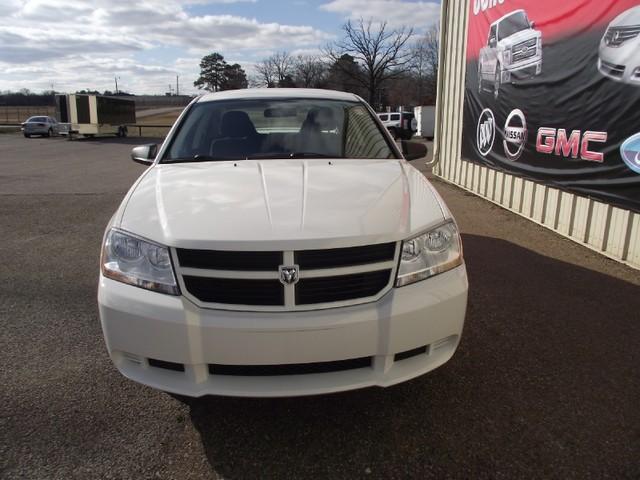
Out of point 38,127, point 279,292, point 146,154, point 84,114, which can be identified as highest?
point 84,114

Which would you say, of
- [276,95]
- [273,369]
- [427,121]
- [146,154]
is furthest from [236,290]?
[427,121]

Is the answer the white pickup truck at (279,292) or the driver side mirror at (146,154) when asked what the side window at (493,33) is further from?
the white pickup truck at (279,292)

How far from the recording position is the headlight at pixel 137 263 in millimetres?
2303

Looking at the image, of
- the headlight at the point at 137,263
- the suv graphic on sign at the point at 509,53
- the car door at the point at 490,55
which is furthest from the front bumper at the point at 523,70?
the headlight at the point at 137,263

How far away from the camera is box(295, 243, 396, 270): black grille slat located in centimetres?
225

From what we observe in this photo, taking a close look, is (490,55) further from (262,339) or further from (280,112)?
(262,339)

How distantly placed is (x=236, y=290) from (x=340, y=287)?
18.2 inches

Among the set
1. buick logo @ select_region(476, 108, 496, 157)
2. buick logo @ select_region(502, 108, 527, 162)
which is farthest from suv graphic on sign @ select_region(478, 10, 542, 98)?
buick logo @ select_region(502, 108, 527, 162)

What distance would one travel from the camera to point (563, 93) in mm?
6324

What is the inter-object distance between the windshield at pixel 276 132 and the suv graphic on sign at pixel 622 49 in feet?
9.63

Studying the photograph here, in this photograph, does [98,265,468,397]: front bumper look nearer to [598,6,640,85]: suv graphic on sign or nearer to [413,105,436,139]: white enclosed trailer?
[598,6,640,85]: suv graphic on sign

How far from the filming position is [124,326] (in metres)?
2.29

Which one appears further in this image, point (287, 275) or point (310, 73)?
point (310, 73)

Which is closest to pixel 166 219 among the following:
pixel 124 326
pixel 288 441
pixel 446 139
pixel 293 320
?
pixel 124 326
